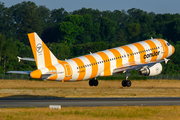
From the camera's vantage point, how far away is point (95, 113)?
141ft

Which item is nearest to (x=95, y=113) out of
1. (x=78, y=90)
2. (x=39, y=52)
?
(x=39, y=52)

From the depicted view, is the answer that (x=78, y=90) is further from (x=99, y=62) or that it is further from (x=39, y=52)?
(x=39, y=52)

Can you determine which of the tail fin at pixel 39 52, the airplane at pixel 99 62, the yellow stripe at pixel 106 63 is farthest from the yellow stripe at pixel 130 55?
the tail fin at pixel 39 52

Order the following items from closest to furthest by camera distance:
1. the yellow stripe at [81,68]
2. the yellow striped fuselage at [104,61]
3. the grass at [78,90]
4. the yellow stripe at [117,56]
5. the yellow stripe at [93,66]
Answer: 1. the yellow striped fuselage at [104,61]
2. the yellow stripe at [81,68]
3. the yellow stripe at [93,66]
4. the yellow stripe at [117,56]
5. the grass at [78,90]

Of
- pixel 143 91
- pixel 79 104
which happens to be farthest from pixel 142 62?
pixel 79 104

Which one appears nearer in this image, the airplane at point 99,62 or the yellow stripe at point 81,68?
the airplane at point 99,62

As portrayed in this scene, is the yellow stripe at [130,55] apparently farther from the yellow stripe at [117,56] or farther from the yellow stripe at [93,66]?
the yellow stripe at [93,66]

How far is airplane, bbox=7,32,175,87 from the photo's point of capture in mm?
57312

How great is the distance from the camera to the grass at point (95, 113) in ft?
133

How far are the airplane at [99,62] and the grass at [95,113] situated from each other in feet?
38.6

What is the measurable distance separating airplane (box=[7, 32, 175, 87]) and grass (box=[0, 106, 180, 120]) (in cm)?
1176

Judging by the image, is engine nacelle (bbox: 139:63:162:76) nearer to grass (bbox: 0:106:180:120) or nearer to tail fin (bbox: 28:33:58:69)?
tail fin (bbox: 28:33:58:69)

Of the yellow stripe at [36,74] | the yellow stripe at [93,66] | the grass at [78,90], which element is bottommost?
the grass at [78,90]

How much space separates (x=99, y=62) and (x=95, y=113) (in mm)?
20518
